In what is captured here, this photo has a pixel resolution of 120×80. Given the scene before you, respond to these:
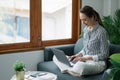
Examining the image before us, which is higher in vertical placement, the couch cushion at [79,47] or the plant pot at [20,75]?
the couch cushion at [79,47]

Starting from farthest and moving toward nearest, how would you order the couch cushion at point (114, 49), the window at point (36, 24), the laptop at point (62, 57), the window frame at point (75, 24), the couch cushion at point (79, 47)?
the window frame at point (75, 24) < the couch cushion at point (79, 47) < the window at point (36, 24) < the couch cushion at point (114, 49) < the laptop at point (62, 57)

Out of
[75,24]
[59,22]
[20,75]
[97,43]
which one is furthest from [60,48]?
[20,75]

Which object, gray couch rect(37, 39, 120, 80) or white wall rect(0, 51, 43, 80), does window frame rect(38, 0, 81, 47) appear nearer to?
gray couch rect(37, 39, 120, 80)

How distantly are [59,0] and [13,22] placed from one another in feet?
2.60

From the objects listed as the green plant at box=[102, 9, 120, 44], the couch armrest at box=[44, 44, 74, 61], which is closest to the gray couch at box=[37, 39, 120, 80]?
the couch armrest at box=[44, 44, 74, 61]

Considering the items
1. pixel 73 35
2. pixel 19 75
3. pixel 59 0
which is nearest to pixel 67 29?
pixel 73 35

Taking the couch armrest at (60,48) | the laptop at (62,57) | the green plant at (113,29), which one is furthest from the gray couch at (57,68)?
the green plant at (113,29)

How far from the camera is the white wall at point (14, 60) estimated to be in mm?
3040

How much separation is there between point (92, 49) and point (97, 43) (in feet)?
0.32

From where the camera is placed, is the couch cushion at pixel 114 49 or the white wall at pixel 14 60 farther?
the white wall at pixel 14 60

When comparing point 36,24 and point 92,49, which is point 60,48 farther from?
point 92,49

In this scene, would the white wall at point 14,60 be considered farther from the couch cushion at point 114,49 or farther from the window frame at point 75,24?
the couch cushion at point 114,49

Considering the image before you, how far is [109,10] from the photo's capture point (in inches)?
143

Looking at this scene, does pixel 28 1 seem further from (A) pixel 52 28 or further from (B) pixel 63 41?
(B) pixel 63 41
